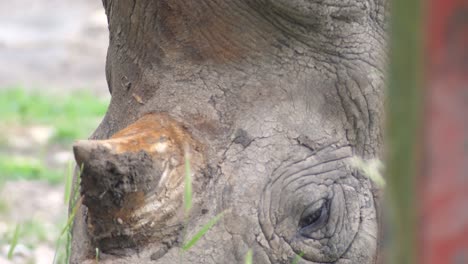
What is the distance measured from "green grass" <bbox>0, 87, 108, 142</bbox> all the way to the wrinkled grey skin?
15.4ft

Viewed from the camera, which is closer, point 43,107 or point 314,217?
point 314,217

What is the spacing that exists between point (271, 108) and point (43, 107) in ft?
20.1

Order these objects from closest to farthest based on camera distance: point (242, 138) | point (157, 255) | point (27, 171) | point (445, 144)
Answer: point (445, 144)
point (157, 255)
point (242, 138)
point (27, 171)

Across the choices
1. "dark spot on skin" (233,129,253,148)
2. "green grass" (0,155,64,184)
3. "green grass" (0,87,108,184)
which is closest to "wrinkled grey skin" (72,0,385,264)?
"dark spot on skin" (233,129,253,148)

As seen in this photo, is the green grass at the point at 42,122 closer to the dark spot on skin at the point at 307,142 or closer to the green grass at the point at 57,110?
the green grass at the point at 57,110

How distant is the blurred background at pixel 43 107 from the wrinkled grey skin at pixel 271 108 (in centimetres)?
35

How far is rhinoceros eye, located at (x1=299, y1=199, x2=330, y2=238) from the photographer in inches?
96.5

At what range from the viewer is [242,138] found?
8.07 feet

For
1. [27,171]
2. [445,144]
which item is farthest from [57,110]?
[445,144]

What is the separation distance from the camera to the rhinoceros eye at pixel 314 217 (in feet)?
8.04

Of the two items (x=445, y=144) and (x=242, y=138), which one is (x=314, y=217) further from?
(x=445, y=144)

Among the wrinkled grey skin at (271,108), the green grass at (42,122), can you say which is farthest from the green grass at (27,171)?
the wrinkled grey skin at (271,108)

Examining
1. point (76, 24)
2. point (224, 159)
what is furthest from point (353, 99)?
point (76, 24)

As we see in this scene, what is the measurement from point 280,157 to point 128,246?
0.46m
